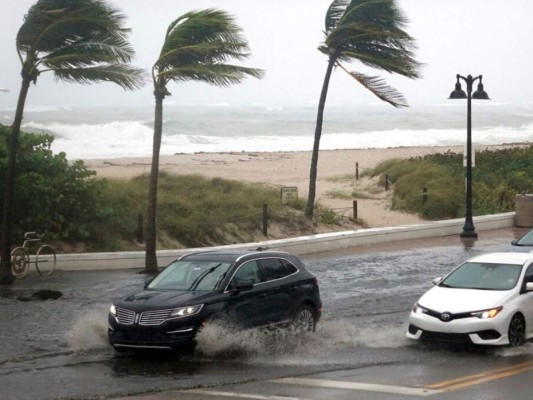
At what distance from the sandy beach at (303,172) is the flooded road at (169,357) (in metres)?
15.2

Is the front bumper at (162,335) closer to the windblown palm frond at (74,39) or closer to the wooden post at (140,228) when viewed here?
the windblown palm frond at (74,39)

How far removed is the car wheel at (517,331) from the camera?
1609 cm

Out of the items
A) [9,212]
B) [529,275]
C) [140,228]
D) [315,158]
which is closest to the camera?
[529,275]

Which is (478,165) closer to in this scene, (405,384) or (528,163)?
(528,163)

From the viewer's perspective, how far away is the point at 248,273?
16.3 meters

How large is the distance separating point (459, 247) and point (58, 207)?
11.9m

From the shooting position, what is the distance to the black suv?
14.8 m

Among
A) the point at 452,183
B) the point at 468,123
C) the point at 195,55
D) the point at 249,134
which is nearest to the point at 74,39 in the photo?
the point at 195,55

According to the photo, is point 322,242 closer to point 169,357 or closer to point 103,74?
point 103,74

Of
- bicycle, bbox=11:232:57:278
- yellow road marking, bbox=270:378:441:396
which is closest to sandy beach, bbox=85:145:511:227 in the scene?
bicycle, bbox=11:232:57:278

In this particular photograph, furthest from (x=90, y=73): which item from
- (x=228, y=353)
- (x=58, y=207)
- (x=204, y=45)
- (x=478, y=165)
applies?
(x=478, y=165)

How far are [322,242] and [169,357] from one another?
15767mm

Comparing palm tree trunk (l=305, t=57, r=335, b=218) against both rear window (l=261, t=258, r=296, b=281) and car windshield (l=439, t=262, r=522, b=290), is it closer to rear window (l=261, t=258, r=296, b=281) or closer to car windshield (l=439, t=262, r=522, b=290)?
car windshield (l=439, t=262, r=522, b=290)

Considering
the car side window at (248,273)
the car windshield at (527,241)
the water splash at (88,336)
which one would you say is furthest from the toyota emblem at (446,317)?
the car windshield at (527,241)
